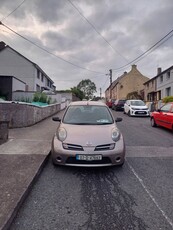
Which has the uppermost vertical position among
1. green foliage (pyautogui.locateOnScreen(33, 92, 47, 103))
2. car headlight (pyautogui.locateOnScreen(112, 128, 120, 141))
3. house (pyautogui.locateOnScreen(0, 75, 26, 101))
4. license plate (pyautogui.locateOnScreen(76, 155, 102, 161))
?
house (pyautogui.locateOnScreen(0, 75, 26, 101))

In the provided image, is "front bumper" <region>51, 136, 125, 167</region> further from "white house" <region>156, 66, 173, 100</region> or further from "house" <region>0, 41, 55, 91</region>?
"house" <region>0, 41, 55, 91</region>

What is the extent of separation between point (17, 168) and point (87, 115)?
2.39 meters

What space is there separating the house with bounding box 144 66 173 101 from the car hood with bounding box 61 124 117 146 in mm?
26529

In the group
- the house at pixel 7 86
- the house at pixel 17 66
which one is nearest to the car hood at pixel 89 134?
the house at pixel 7 86

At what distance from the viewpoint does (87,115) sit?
603cm

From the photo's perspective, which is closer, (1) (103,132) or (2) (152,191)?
(2) (152,191)

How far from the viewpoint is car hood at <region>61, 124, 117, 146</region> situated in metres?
4.60

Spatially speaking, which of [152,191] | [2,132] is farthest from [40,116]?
[152,191]

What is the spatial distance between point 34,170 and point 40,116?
8461 mm

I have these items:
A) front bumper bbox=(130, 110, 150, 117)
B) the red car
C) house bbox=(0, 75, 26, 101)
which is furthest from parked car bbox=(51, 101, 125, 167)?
house bbox=(0, 75, 26, 101)

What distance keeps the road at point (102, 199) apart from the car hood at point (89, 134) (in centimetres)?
71

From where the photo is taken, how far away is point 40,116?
12.7m

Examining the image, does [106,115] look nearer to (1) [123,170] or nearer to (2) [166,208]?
(1) [123,170]

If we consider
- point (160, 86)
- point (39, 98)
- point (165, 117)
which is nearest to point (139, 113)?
point (165, 117)
